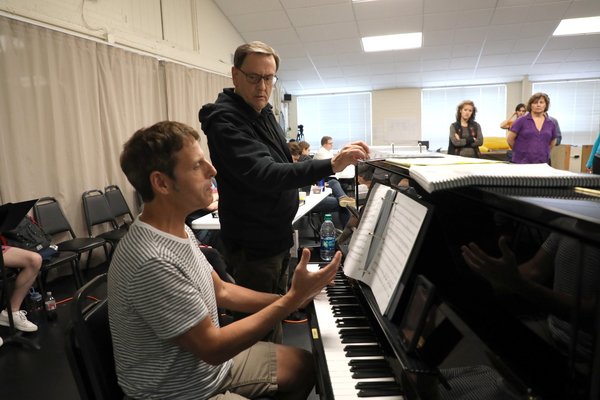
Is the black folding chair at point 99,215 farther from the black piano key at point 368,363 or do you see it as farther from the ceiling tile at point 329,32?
the ceiling tile at point 329,32

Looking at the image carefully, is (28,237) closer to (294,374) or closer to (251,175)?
(251,175)

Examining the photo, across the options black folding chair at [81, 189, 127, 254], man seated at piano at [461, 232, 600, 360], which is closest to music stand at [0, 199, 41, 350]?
black folding chair at [81, 189, 127, 254]

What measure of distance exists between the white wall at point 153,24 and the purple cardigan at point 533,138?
4543mm

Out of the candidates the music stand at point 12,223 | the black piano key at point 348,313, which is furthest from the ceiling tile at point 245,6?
the black piano key at point 348,313

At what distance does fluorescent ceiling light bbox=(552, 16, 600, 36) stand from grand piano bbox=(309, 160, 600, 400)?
7.09 metres

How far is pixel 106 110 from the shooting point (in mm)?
4180

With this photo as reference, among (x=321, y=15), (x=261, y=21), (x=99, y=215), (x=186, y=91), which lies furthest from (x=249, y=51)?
(x=261, y=21)

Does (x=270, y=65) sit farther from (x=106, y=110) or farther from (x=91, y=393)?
(x=106, y=110)

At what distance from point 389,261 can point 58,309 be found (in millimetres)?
3206

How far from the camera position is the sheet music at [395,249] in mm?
985

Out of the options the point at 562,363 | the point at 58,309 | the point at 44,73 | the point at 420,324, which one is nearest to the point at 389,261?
the point at 420,324

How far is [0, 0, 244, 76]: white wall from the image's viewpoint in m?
3.52

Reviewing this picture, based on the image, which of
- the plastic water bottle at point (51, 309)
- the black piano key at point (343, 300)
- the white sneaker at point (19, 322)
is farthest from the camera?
the plastic water bottle at point (51, 309)

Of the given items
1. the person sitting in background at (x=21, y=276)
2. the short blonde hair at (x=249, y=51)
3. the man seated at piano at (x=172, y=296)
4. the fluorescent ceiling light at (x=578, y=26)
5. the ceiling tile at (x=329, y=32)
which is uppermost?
the ceiling tile at (x=329, y=32)
